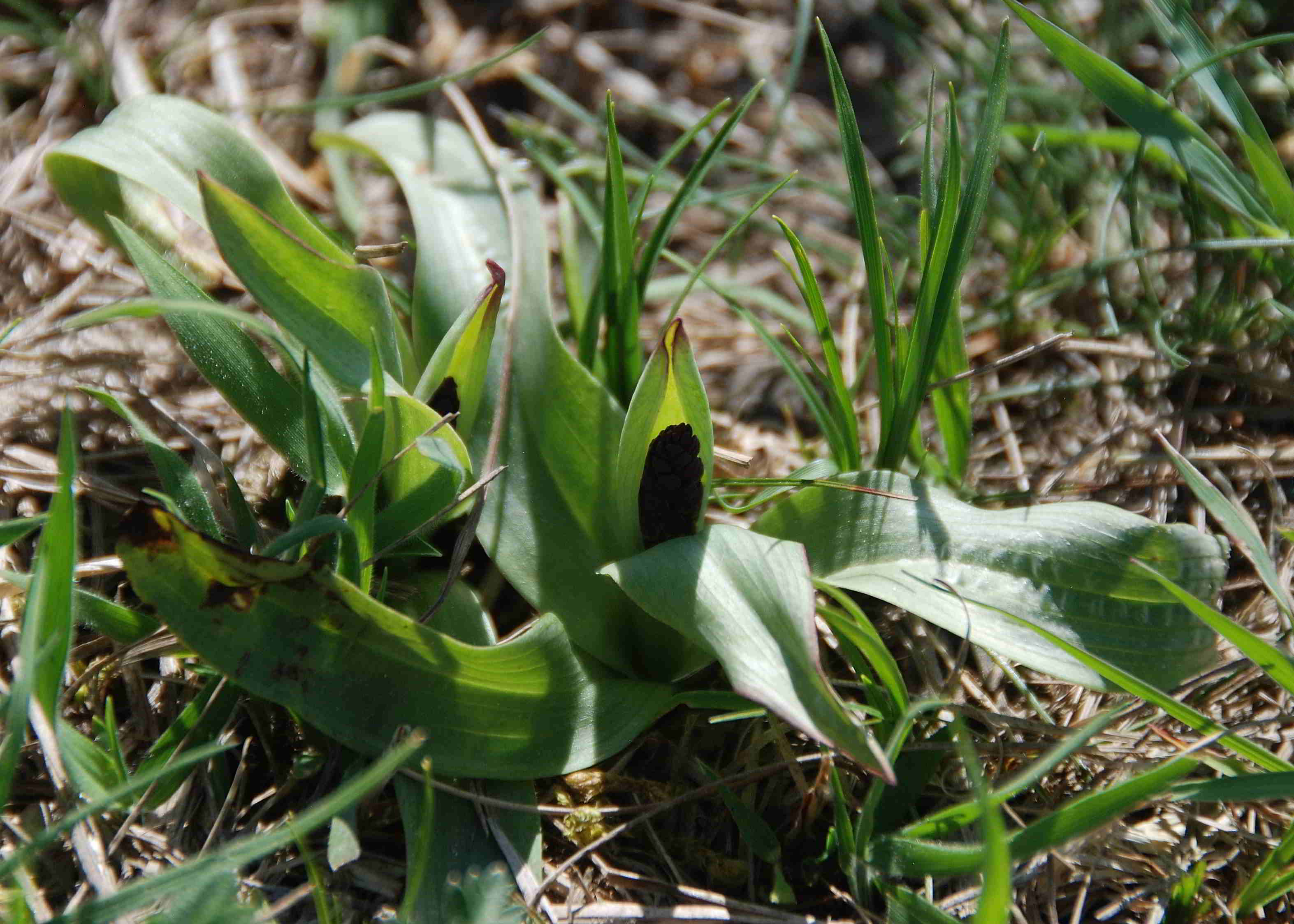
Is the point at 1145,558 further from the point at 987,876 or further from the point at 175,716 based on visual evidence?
the point at 175,716

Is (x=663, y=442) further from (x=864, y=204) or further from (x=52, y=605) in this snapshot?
(x=52, y=605)

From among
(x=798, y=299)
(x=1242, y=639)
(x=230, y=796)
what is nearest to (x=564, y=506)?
(x=230, y=796)

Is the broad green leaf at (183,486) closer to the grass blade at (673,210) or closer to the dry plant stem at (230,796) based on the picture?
the dry plant stem at (230,796)

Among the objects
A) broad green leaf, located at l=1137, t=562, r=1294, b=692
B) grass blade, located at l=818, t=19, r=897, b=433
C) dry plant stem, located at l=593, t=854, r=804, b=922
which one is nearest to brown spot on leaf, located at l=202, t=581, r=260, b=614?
dry plant stem, located at l=593, t=854, r=804, b=922

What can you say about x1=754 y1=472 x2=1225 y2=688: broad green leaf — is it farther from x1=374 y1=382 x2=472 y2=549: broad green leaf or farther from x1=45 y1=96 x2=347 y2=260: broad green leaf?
x1=45 y1=96 x2=347 y2=260: broad green leaf

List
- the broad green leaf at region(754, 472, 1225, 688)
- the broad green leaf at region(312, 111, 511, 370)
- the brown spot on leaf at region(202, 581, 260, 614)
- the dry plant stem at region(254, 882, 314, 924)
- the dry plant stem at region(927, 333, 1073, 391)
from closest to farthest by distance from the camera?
the dry plant stem at region(254, 882, 314, 924) → the brown spot on leaf at region(202, 581, 260, 614) → the broad green leaf at region(754, 472, 1225, 688) → the dry plant stem at region(927, 333, 1073, 391) → the broad green leaf at region(312, 111, 511, 370)

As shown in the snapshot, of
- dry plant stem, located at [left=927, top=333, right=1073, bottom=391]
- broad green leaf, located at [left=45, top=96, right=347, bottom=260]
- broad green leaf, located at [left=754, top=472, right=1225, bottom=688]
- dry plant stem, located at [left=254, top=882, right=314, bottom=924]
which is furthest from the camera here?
broad green leaf, located at [left=45, top=96, right=347, bottom=260]
